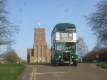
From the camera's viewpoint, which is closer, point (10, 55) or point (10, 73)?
point (10, 73)

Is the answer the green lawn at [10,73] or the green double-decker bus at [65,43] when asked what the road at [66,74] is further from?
the green double-decker bus at [65,43]

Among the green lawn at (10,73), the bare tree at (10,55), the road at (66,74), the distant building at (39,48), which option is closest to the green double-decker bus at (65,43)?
the green lawn at (10,73)

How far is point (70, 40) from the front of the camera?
90.3 feet

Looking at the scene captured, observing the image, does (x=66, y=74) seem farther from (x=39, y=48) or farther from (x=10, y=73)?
(x=39, y=48)

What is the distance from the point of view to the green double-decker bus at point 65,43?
90.3ft

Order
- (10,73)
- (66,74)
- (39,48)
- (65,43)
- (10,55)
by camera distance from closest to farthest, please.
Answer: (66,74)
(10,73)
(65,43)
(10,55)
(39,48)

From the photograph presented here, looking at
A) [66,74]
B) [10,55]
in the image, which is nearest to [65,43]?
[66,74]

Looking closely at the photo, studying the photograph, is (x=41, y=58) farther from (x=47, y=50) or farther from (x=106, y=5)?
(x=106, y=5)

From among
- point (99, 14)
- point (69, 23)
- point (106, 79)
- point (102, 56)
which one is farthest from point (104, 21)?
point (102, 56)

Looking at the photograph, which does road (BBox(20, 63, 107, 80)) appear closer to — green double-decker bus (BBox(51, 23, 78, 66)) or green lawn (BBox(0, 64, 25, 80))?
green lawn (BBox(0, 64, 25, 80))

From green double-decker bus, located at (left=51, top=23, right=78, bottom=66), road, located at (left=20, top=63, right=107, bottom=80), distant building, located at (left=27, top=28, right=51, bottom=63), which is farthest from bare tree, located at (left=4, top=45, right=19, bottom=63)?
road, located at (left=20, top=63, right=107, bottom=80)

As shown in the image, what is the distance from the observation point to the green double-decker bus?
90.3 feet

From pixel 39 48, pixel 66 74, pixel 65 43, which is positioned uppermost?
pixel 39 48

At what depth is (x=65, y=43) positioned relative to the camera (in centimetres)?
2755
